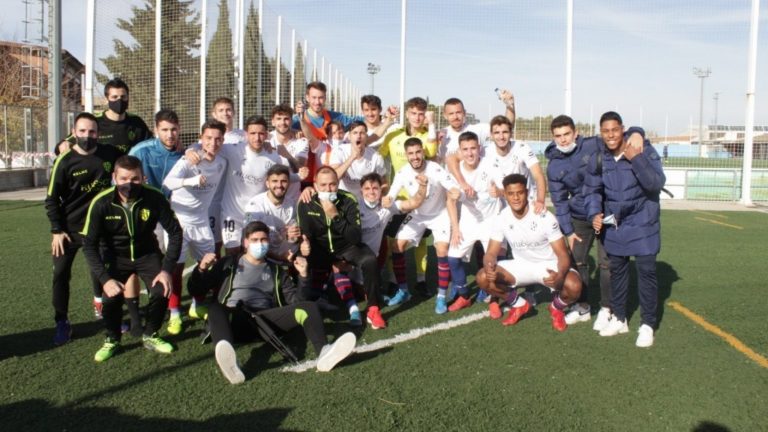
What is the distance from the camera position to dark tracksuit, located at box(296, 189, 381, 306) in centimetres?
548

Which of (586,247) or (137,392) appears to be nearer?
(137,392)

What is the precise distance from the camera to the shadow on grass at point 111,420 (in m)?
3.26

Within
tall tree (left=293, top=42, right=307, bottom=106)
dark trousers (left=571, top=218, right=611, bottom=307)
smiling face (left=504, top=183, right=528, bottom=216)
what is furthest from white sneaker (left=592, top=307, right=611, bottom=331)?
tall tree (left=293, top=42, right=307, bottom=106)

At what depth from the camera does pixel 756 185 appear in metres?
17.8

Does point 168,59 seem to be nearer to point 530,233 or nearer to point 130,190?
point 130,190

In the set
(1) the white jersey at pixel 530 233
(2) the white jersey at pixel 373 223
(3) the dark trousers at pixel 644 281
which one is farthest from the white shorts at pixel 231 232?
(3) the dark trousers at pixel 644 281

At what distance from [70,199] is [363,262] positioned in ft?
8.28

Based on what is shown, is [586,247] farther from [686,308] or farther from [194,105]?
[194,105]

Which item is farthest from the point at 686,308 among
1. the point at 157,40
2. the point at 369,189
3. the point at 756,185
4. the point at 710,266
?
the point at 756,185

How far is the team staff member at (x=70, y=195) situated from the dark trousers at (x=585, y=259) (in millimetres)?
4157

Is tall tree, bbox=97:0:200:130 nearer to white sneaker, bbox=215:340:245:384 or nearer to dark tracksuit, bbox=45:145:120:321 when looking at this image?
dark tracksuit, bbox=45:145:120:321

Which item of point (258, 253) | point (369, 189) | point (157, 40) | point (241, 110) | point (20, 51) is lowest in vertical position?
point (258, 253)

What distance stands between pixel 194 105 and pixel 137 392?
11336mm

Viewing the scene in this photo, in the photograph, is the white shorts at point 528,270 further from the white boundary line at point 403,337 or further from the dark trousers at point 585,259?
the white boundary line at point 403,337
